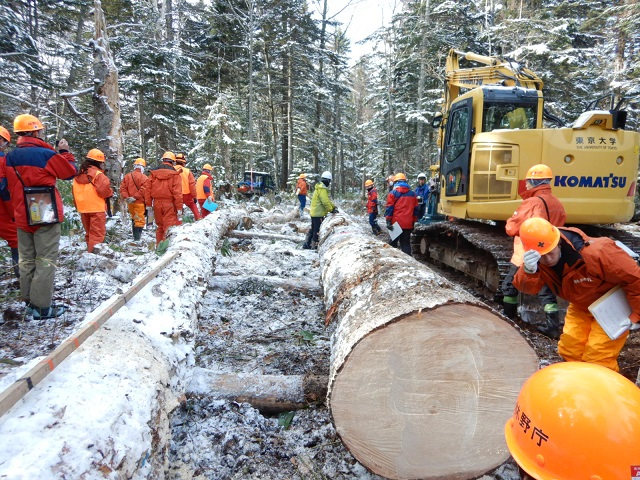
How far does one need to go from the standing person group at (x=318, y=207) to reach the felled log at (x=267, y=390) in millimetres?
5631

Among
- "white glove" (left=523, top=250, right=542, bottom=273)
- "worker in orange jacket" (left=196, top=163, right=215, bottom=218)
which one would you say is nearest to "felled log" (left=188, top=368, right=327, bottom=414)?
"white glove" (left=523, top=250, right=542, bottom=273)

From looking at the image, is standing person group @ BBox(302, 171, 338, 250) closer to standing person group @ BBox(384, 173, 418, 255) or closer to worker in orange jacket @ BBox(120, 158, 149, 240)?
standing person group @ BBox(384, 173, 418, 255)

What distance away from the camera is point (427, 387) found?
6.89 ft

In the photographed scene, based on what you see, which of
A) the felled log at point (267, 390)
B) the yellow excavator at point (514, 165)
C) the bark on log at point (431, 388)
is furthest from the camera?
the yellow excavator at point (514, 165)

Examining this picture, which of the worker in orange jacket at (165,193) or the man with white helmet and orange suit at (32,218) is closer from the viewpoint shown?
the man with white helmet and orange suit at (32,218)

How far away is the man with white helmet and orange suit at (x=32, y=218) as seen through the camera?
3824 millimetres

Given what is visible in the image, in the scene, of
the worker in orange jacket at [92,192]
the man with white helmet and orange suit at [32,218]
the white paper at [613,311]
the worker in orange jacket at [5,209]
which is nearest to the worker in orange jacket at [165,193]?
the worker in orange jacket at [92,192]

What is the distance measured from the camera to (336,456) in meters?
2.46

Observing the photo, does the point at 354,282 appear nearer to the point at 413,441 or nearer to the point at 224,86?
the point at 413,441

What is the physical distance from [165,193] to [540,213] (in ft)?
19.5

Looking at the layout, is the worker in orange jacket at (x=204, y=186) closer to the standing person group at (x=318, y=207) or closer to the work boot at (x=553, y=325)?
the standing person group at (x=318, y=207)

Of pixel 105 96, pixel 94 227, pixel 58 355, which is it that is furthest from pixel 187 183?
pixel 58 355

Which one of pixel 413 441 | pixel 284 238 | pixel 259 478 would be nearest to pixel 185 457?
pixel 259 478

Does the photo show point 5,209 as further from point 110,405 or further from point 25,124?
point 110,405
